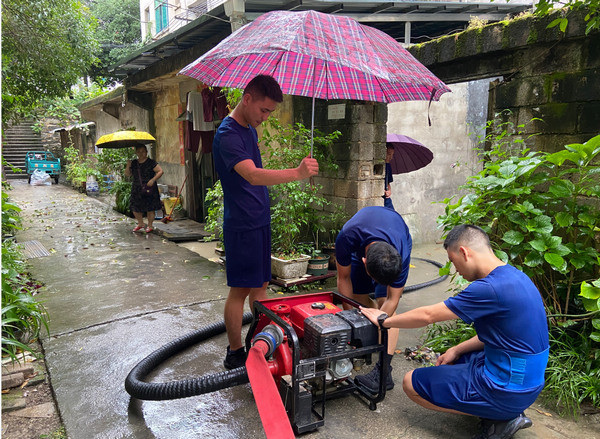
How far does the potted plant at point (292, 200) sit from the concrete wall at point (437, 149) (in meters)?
1.99

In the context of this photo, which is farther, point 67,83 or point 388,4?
point 67,83

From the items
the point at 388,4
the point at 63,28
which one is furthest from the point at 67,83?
the point at 388,4

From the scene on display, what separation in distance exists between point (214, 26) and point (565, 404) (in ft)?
20.9

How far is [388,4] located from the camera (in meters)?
6.24

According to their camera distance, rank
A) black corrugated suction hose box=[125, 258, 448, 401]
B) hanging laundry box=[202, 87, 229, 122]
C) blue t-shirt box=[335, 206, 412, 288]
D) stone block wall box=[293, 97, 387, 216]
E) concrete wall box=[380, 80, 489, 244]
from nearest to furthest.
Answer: black corrugated suction hose box=[125, 258, 448, 401] → blue t-shirt box=[335, 206, 412, 288] → stone block wall box=[293, 97, 387, 216] → concrete wall box=[380, 80, 489, 244] → hanging laundry box=[202, 87, 229, 122]

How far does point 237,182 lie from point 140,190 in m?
6.08

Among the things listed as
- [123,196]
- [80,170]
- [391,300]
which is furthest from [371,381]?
[80,170]

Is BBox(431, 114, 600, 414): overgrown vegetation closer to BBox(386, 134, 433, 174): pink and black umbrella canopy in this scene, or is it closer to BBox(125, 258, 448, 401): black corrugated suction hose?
BBox(125, 258, 448, 401): black corrugated suction hose

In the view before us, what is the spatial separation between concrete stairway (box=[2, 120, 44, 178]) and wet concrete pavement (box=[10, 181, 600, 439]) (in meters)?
20.4

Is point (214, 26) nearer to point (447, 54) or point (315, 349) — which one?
point (447, 54)

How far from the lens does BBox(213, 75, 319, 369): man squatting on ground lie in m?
2.85

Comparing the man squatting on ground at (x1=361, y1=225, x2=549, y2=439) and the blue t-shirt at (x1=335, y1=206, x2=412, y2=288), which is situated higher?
the blue t-shirt at (x1=335, y1=206, x2=412, y2=288)

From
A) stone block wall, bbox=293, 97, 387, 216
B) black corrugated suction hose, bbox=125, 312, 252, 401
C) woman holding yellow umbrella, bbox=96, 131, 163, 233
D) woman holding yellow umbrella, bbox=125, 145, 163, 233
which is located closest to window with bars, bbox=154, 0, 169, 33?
woman holding yellow umbrella, bbox=96, 131, 163, 233

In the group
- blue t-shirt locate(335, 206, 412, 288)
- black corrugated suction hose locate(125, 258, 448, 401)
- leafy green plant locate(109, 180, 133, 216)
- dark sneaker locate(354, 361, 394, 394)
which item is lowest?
dark sneaker locate(354, 361, 394, 394)
